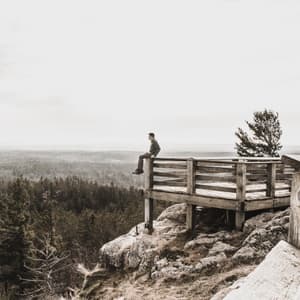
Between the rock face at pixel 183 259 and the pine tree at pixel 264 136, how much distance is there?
1592 cm

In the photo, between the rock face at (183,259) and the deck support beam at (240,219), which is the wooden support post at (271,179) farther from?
the deck support beam at (240,219)

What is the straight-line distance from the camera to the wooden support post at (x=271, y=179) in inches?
401

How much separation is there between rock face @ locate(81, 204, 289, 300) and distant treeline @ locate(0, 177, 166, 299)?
38.7ft

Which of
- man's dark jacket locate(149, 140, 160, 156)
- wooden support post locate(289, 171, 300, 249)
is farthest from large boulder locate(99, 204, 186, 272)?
Answer: wooden support post locate(289, 171, 300, 249)

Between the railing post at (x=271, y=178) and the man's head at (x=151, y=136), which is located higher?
the man's head at (x=151, y=136)

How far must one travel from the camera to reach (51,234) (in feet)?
123

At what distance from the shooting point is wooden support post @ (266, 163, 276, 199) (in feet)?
33.4

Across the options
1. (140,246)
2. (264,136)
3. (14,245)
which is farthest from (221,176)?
(14,245)

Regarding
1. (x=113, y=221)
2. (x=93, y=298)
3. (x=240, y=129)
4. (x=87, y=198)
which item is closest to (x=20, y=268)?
(x=113, y=221)

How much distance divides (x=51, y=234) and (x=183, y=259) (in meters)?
31.2

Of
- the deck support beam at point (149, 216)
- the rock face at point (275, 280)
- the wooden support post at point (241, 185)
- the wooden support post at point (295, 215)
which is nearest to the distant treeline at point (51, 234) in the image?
the deck support beam at point (149, 216)

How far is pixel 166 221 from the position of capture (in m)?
12.5

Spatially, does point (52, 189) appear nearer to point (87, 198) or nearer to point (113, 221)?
point (87, 198)

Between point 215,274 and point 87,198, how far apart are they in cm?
7397
